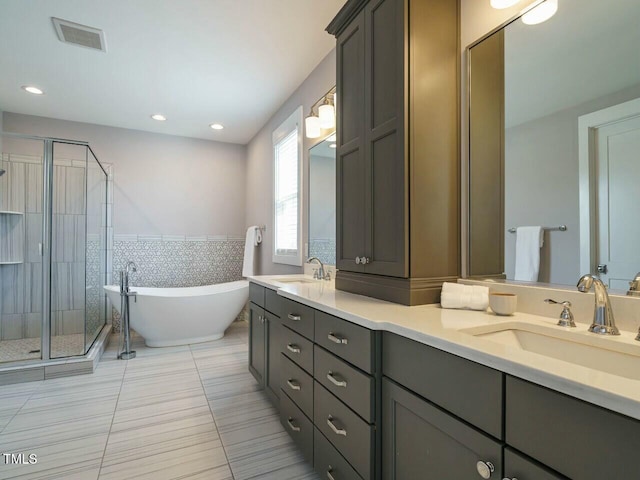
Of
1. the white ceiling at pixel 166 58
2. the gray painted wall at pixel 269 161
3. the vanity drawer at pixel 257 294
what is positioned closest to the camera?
the white ceiling at pixel 166 58

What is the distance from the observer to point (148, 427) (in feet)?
6.62

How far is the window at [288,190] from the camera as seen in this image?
307 centimetres

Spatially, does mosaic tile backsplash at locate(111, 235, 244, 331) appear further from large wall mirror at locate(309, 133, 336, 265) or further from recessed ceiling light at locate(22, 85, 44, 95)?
large wall mirror at locate(309, 133, 336, 265)

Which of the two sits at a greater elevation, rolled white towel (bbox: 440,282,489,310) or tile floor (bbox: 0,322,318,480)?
rolled white towel (bbox: 440,282,489,310)

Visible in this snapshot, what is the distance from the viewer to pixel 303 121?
3.01 meters

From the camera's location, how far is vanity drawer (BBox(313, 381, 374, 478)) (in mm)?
1126

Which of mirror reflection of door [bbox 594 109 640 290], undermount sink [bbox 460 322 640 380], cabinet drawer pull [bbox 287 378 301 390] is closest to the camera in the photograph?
undermount sink [bbox 460 322 640 380]

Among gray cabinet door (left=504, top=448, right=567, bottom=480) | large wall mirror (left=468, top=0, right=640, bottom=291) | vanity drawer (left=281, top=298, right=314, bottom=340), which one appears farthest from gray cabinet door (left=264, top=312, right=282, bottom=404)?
gray cabinet door (left=504, top=448, right=567, bottom=480)

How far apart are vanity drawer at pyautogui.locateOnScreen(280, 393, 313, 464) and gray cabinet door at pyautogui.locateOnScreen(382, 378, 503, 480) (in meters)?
0.57

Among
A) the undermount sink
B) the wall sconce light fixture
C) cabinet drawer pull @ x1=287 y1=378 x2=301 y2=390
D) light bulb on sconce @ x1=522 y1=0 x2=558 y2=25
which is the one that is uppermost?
the wall sconce light fixture

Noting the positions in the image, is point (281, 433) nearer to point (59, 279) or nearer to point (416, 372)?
point (416, 372)

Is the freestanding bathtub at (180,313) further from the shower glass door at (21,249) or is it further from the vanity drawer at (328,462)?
the vanity drawer at (328,462)

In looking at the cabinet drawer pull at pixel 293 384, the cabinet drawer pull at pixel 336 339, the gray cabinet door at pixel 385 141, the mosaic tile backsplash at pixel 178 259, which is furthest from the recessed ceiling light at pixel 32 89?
the cabinet drawer pull at pixel 336 339

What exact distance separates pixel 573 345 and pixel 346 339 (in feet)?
2.34
